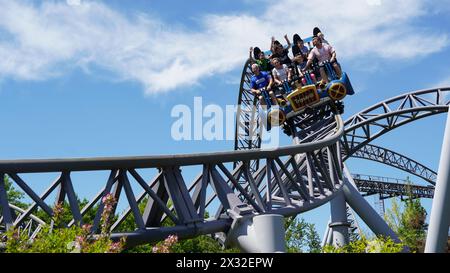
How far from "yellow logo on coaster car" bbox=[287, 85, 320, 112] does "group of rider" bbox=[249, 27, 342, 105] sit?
466 millimetres

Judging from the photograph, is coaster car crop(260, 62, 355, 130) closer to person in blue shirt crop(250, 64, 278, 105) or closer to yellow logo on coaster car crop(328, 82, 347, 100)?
yellow logo on coaster car crop(328, 82, 347, 100)

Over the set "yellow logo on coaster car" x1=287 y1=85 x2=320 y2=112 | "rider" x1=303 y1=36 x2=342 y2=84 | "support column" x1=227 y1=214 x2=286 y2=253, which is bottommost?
"support column" x1=227 y1=214 x2=286 y2=253

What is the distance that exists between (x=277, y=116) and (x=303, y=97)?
1.09m

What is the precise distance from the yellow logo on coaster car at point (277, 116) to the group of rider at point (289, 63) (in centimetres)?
27

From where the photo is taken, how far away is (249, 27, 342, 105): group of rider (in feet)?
63.3

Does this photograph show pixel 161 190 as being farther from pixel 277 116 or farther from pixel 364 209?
pixel 364 209

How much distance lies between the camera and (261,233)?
40.2ft

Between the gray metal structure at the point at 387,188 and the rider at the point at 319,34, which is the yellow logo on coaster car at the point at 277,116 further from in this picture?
the gray metal structure at the point at 387,188

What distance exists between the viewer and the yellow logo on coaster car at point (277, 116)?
19.6 metres

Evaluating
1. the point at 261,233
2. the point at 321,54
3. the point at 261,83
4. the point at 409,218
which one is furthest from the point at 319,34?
the point at 409,218

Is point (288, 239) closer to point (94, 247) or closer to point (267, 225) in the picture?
point (267, 225)

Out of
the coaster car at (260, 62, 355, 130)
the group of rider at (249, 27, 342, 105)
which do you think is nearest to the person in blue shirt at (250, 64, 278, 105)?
the group of rider at (249, 27, 342, 105)

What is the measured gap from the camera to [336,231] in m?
19.8

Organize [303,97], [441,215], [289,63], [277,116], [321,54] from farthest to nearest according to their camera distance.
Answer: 1. [289,63]
2. [277,116]
3. [321,54]
4. [303,97]
5. [441,215]
